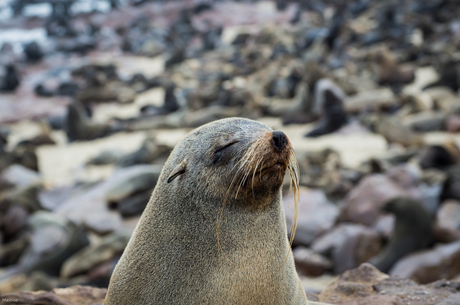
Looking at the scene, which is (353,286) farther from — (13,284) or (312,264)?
(13,284)

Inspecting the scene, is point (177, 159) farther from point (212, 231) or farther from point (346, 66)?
point (346, 66)

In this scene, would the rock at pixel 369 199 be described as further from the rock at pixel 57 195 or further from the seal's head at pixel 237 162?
the rock at pixel 57 195

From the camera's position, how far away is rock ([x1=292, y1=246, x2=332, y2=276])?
5.48 metres

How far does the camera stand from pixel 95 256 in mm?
5648

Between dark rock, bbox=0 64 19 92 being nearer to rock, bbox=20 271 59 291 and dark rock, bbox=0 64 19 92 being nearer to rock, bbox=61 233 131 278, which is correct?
rock, bbox=61 233 131 278

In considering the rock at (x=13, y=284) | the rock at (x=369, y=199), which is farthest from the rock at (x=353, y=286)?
the rock at (x=13, y=284)

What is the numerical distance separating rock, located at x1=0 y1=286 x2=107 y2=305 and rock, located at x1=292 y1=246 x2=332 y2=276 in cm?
266

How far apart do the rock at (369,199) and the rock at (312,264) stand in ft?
3.07

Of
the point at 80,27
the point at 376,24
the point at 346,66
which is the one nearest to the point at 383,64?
the point at 346,66

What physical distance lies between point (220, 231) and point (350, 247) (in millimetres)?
3451

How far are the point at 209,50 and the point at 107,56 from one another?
612 centimetres

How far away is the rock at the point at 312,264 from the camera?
5484mm

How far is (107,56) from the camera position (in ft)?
92.4

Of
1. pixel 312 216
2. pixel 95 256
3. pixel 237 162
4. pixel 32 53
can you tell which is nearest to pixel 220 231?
pixel 237 162
